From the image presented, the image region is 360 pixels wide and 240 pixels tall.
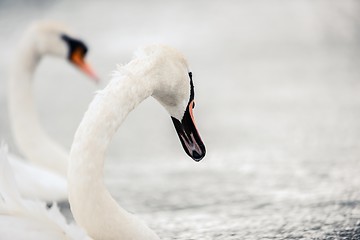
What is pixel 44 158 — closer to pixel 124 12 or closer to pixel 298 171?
pixel 298 171

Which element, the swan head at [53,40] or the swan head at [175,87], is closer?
the swan head at [175,87]

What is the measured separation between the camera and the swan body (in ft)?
8.18

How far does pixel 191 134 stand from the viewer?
2990mm

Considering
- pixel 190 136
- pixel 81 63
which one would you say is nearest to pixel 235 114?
pixel 81 63

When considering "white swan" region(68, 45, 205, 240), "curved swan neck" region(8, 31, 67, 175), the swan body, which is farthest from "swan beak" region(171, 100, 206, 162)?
"curved swan neck" region(8, 31, 67, 175)

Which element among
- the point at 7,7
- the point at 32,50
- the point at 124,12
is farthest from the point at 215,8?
the point at 32,50

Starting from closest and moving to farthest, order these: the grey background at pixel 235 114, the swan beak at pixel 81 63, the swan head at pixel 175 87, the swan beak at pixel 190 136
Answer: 1. the swan head at pixel 175 87
2. the swan beak at pixel 190 136
3. the grey background at pixel 235 114
4. the swan beak at pixel 81 63

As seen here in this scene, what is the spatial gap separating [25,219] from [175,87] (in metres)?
0.68

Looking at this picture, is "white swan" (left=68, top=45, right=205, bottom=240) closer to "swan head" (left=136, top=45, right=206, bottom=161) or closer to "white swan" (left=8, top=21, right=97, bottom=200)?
"swan head" (left=136, top=45, right=206, bottom=161)

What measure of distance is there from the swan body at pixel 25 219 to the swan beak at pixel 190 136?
0.60 metres

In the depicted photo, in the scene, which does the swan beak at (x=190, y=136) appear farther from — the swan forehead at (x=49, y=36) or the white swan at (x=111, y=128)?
the swan forehead at (x=49, y=36)

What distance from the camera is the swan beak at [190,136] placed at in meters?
2.96

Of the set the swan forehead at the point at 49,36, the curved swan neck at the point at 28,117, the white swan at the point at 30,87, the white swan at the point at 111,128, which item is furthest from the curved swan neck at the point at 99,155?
the swan forehead at the point at 49,36

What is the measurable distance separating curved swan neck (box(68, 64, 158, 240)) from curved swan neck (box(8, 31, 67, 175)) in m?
2.48
